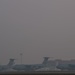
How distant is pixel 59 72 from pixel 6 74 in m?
1.06

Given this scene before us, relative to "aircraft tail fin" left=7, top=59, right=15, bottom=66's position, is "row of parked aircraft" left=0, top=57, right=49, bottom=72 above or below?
below

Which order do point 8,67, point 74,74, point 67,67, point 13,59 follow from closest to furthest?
point 74,74, point 67,67, point 8,67, point 13,59

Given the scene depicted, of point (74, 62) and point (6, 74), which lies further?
point (74, 62)

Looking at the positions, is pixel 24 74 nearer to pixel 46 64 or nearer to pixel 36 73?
pixel 36 73

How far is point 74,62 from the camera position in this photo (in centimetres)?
409

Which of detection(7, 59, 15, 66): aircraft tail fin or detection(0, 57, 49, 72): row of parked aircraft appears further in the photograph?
detection(7, 59, 15, 66): aircraft tail fin

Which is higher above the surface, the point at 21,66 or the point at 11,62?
the point at 11,62

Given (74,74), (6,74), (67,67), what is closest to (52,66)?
(67,67)

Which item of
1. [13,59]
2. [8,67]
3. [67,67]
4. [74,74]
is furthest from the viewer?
[13,59]

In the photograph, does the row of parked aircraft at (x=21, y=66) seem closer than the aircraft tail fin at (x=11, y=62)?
Yes

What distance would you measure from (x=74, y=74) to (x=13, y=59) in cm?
171

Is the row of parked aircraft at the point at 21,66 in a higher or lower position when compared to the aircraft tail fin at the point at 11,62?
lower

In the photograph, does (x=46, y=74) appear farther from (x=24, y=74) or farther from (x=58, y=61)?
(x=58, y=61)

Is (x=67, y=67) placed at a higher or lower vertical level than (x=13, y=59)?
lower
